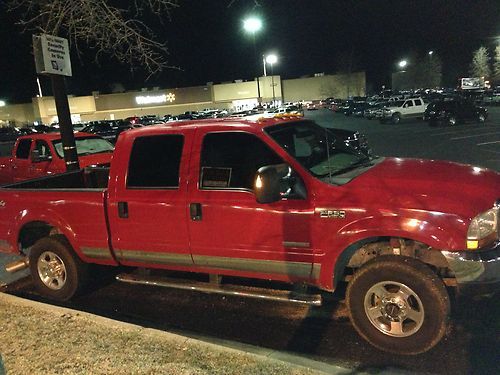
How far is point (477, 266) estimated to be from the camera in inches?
143

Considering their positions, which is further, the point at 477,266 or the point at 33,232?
the point at 33,232

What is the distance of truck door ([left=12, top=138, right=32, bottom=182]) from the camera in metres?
10.7

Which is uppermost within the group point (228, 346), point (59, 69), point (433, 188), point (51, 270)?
point (59, 69)

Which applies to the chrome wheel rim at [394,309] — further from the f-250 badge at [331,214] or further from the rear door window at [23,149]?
the rear door window at [23,149]

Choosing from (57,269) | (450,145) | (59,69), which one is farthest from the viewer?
(450,145)

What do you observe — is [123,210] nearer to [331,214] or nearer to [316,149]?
[316,149]

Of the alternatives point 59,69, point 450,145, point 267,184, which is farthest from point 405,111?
point 267,184

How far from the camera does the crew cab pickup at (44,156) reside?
32.6 feet

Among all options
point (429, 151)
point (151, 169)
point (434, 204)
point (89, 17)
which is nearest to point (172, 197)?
point (151, 169)

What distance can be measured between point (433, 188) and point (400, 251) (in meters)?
0.64

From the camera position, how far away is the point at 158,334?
4137 mm

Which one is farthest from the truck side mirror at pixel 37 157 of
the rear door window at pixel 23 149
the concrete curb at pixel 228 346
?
the concrete curb at pixel 228 346

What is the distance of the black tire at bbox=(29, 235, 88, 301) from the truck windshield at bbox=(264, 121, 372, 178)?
2.81 meters

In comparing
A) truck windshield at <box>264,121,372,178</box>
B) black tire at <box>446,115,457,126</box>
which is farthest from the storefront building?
truck windshield at <box>264,121,372,178</box>
